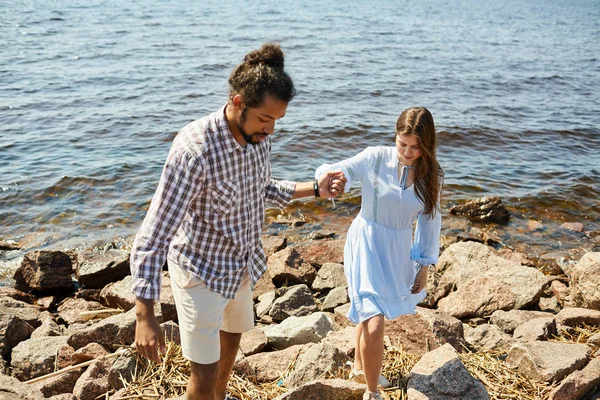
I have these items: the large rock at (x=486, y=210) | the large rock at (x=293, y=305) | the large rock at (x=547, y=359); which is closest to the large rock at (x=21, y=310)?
the large rock at (x=293, y=305)

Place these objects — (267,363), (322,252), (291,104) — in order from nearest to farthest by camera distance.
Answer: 1. (267,363)
2. (322,252)
3. (291,104)

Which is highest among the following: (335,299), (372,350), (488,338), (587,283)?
(372,350)

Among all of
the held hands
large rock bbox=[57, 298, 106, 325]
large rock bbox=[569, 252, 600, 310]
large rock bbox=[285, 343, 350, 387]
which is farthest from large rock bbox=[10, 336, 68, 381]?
large rock bbox=[569, 252, 600, 310]

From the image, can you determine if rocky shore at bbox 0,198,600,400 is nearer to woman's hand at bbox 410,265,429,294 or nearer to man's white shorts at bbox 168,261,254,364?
woman's hand at bbox 410,265,429,294

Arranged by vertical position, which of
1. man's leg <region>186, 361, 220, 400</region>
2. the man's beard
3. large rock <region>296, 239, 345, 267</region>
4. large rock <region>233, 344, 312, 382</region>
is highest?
the man's beard

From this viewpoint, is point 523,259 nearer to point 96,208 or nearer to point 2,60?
point 96,208

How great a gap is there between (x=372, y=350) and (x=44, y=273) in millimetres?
4803

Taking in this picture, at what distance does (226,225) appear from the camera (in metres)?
3.34

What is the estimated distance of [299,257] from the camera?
7473 millimetres

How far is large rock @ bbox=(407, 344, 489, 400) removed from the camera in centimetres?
411

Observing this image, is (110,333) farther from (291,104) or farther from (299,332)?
(291,104)

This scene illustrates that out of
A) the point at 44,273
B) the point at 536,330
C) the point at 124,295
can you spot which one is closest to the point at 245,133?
the point at 536,330

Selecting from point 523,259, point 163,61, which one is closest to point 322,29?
point 163,61

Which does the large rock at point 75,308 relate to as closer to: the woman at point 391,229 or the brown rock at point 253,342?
the brown rock at point 253,342
